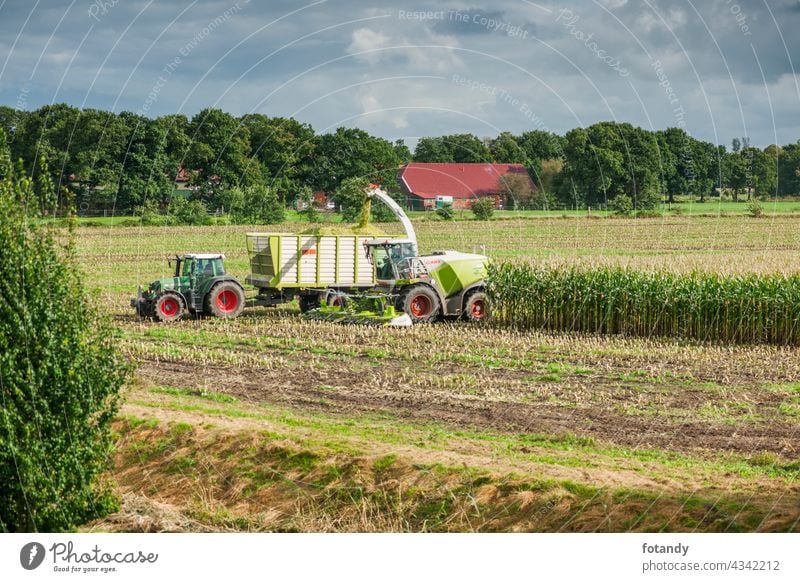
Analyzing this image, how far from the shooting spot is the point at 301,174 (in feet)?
199

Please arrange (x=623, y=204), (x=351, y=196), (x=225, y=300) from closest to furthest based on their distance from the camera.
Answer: (x=225, y=300) → (x=351, y=196) → (x=623, y=204)

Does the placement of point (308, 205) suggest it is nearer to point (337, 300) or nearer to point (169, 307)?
point (337, 300)

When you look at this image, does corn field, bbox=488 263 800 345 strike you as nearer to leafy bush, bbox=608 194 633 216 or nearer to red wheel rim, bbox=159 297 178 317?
red wheel rim, bbox=159 297 178 317

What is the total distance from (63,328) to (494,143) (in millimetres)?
42413

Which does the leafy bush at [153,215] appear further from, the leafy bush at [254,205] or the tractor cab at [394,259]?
the tractor cab at [394,259]

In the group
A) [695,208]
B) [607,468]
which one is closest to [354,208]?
[607,468]

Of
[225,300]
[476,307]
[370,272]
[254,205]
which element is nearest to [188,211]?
[254,205]

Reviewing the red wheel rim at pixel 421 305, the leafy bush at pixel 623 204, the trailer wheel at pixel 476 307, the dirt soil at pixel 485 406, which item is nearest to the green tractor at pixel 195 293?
the red wheel rim at pixel 421 305

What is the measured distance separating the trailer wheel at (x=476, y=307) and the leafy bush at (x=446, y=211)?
126 ft

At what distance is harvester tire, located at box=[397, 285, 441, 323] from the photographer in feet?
92.8

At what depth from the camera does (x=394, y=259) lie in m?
29.2

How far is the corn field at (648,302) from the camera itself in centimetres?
2484

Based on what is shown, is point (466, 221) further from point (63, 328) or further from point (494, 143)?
point (63, 328)

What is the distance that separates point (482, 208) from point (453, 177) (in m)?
17.9
